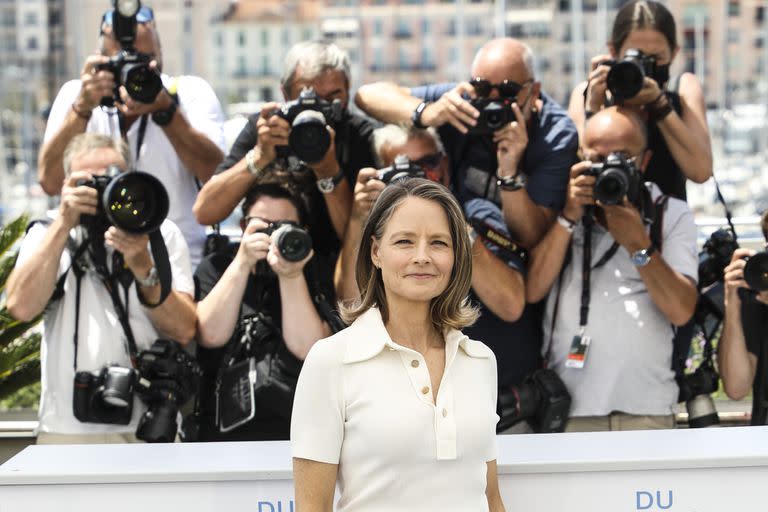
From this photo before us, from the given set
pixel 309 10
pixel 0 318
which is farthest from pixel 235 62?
pixel 0 318

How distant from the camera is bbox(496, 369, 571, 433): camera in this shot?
3629 mm

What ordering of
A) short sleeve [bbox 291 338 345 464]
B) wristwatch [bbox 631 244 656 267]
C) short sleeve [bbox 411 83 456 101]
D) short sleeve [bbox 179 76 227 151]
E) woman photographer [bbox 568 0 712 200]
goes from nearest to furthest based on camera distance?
short sleeve [bbox 291 338 345 464], wristwatch [bbox 631 244 656 267], woman photographer [bbox 568 0 712 200], short sleeve [bbox 411 83 456 101], short sleeve [bbox 179 76 227 151]

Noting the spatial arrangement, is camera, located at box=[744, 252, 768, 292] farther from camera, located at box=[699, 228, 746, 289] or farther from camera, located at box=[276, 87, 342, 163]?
camera, located at box=[276, 87, 342, 163]

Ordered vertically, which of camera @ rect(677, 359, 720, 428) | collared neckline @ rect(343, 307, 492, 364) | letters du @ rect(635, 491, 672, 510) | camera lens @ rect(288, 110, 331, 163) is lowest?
camera @ rect(677, 359, 720, 428)

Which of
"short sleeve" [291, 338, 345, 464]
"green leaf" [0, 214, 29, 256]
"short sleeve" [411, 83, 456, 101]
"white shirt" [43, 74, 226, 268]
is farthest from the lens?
"green leaf" [0, 214, 29, 256]

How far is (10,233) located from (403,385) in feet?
11.0

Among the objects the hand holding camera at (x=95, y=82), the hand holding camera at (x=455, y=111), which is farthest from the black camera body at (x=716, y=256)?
the hand holding camera at (x=95, y=82)

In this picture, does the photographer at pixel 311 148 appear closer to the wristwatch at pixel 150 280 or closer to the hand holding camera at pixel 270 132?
the hand holding camera at pixel 270 132

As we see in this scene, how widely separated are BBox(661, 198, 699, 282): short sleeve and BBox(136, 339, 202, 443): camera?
1.54m

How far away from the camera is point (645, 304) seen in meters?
3.76

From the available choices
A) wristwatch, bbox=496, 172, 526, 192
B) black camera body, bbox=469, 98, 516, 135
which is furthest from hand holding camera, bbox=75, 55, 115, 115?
wristwatch, bbox=496, 172, 526, 192

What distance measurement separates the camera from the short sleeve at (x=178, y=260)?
3.72 metres

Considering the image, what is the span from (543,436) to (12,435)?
7.79 ft

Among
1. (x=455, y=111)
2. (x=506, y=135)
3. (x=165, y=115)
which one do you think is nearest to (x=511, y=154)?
(x=506, y=135)
